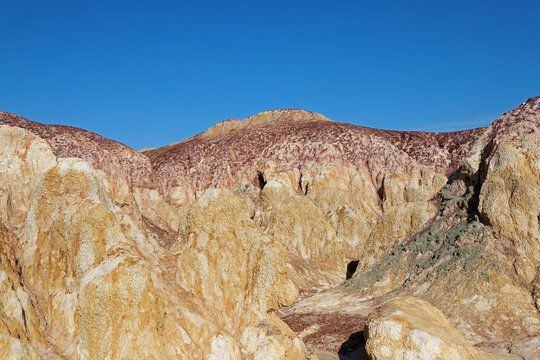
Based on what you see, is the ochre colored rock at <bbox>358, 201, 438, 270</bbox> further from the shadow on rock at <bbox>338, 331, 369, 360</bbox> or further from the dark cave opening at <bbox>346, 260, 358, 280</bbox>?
the shadow on rock at <bbox>338, 331, 369, 360</bbox>

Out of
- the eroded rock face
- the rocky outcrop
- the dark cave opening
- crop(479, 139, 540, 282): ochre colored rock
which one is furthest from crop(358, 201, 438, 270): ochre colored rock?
the eroded rock face

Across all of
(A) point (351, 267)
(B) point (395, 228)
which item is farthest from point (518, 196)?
(A) point (351, 267)

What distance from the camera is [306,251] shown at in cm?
4047

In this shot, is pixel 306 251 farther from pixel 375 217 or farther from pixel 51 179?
pixel 51 179

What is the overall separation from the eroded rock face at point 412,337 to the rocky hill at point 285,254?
0.19 ft

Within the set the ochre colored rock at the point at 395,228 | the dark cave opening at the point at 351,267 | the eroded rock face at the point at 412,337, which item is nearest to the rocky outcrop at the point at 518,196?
the ochre colored rock at the point at 395,228

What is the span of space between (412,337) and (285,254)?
5.02 meters

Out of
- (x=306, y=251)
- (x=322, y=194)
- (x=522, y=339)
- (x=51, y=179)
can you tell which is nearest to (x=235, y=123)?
(x=322, y=194)

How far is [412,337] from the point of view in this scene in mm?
→ 15211

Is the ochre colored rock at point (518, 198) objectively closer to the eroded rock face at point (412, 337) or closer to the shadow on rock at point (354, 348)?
the shadow on rock at point (354, 348)

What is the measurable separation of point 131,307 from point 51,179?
3536 millimetres

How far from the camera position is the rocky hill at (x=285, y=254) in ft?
31.6

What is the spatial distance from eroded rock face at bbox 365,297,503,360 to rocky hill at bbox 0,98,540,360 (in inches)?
2.3

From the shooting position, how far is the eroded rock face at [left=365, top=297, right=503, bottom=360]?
14781mm
